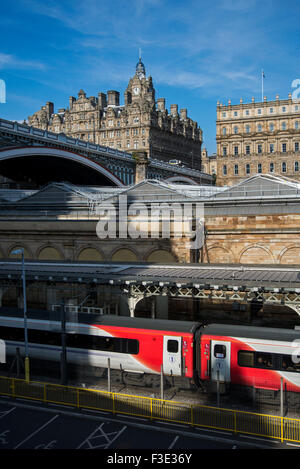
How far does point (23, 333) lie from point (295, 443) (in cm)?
1443

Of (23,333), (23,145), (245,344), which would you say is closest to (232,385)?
(245,344)

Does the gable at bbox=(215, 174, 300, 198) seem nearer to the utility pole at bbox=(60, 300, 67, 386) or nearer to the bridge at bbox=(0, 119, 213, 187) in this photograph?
the utility pole at bbox=(60, 300, 67, 386)

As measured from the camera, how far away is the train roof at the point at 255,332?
18659 mm

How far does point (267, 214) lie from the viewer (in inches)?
1310

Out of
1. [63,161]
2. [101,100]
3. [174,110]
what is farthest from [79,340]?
[174,110]

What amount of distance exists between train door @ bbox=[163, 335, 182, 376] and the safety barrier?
5.50ft

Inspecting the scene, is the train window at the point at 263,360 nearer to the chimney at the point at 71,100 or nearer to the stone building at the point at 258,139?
the stone building at the point at 258,139

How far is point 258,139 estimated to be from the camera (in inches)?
4166

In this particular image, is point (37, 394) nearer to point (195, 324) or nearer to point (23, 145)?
point (195, 324)

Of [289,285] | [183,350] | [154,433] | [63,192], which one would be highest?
[63,192]

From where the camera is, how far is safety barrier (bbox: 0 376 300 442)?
53.0 ft

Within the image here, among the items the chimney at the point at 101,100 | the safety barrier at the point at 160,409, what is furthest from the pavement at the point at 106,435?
the chimney at the point at 101,100

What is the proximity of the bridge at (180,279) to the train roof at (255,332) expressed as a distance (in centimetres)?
216

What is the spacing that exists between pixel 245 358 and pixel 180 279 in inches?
231
